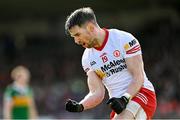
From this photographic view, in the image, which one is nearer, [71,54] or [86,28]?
[86,28]

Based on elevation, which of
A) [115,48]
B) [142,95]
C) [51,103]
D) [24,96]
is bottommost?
[51,103]

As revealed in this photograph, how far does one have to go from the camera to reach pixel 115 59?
5.49 m

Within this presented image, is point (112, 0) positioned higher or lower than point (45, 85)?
higher

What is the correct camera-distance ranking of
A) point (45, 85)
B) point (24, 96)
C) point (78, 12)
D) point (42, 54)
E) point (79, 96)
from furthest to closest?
point (42, 54), point (45, 85), point (79, 96), point (24, 96), point (78, 12)

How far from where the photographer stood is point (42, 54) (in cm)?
2300

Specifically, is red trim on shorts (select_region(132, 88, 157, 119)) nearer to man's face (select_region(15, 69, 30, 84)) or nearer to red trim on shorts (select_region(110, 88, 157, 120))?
red trim on shorts (select_region(110, 88, 157, 120))

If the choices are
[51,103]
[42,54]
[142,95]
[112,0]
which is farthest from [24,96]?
[42,54]

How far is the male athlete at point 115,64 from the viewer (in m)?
5.35

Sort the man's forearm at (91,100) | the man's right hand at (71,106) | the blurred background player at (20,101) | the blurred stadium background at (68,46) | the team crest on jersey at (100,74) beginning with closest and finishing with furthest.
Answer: the man's right hand at (71,106)
the team crest on jersey at (100,74)
the man's forearm at (91,100)
the blurred background player at (20,101)
the blurred stadium background at (68,46)

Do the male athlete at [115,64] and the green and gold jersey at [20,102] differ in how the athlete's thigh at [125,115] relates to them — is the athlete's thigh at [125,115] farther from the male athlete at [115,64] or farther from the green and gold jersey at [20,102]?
the green and gold jersey at [20,102]

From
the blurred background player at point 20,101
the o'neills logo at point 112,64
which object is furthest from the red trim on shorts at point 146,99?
the blurred background player at point 20,101

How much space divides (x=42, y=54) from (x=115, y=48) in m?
17.6

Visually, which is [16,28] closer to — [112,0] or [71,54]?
[71,54]

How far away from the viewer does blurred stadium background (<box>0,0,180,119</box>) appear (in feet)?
53.0
